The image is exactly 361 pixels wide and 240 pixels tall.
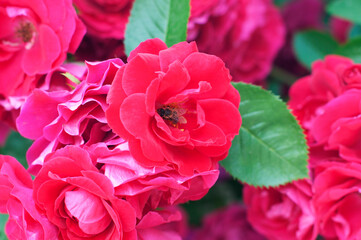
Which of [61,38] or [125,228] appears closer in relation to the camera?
[125,228]

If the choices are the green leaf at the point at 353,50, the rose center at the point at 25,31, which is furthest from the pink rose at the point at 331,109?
the rose center at the point at 25,31

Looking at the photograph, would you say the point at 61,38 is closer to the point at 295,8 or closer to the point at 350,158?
the point at 350,158

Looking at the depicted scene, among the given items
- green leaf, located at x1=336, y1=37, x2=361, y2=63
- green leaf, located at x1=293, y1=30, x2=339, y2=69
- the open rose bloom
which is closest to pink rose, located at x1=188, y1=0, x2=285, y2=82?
green leaf, located at x1=293, y1=30, x2=339, y2=69

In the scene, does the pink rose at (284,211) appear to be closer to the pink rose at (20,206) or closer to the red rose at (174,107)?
the red rose at (174,107)

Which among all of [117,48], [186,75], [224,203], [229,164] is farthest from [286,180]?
[224,203]

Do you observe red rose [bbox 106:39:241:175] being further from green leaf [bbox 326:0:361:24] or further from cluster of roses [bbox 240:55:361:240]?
green leaf [bbox 326:0:361:24]

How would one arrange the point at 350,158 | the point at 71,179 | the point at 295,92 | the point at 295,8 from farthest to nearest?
the point at 295,8
the point at 295,92
the point at 350,158
the point at 71,179
